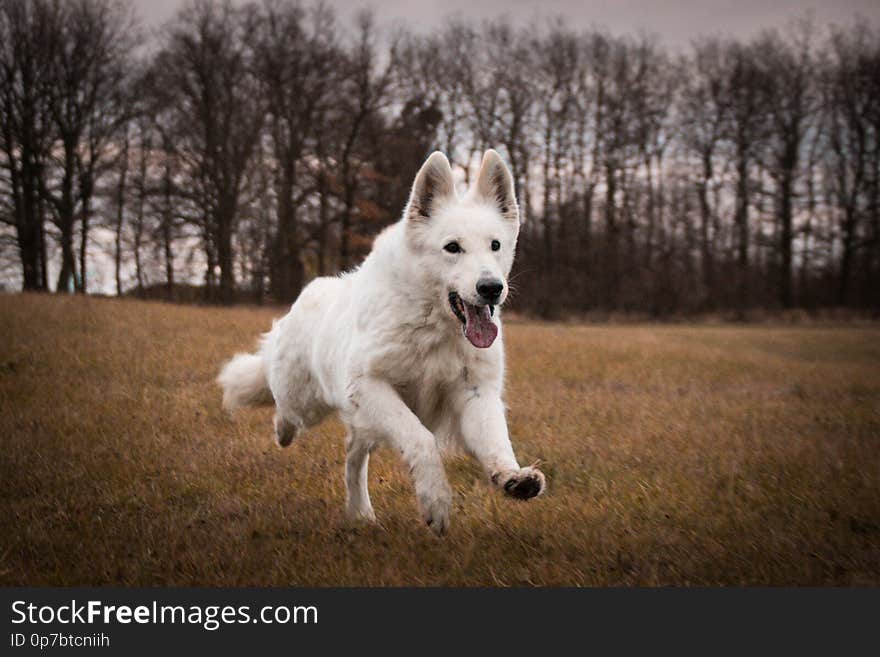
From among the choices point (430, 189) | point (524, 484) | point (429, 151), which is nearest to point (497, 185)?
point (430, 189)

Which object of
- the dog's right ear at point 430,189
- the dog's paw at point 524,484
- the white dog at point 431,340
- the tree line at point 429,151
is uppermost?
the tree line at point 429,151

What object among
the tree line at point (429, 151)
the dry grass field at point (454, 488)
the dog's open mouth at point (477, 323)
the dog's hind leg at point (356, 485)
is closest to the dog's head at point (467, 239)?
the dog's open mouth at point (477, 323)

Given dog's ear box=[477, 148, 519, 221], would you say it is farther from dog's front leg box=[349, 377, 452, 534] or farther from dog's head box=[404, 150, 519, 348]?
dog's front leg box=[349, 377, 452, 534]

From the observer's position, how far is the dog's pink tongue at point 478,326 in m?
4.26

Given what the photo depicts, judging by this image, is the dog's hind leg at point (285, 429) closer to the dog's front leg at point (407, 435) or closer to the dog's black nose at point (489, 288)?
the dog's front leg at point (407, 435)

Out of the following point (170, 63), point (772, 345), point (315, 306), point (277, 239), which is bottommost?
point (772, 345)

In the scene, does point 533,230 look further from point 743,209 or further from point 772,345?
point 772,345

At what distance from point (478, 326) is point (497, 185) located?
46.4 inches

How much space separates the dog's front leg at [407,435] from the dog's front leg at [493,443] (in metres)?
Result: 0.26

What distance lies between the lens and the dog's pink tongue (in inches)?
168

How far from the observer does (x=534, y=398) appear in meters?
9.98

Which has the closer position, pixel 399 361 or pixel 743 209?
pixel 399 361

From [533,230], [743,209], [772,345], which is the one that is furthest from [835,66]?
[533,230]

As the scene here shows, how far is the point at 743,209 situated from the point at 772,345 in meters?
16.5
